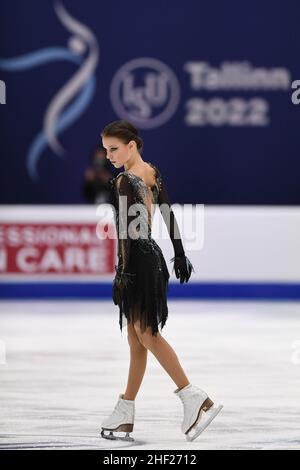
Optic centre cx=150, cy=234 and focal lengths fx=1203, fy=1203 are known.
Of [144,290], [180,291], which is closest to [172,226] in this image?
[144,290]

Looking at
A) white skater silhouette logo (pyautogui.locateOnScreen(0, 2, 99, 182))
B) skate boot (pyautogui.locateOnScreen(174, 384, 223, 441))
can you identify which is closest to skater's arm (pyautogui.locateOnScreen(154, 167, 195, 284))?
skate boot (pyautogui.locateOnScreen(174, 384, 223, 441))

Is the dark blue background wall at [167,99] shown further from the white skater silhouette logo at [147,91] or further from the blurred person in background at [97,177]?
the blurred person in background at [97,177]

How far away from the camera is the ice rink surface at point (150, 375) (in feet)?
18.3

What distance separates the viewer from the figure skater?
17.2 ft

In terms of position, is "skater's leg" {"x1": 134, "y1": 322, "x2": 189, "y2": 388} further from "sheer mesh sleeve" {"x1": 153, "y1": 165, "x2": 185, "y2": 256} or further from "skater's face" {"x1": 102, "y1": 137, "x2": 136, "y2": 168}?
"skater's face" {"x1": 102, "y1": 137, "x2": 136, "y2": 168}

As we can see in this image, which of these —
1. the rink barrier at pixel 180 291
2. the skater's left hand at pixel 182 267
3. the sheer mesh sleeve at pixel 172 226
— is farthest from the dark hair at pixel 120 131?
the rink barrier at pixel 180 291

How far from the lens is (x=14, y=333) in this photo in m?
10.1

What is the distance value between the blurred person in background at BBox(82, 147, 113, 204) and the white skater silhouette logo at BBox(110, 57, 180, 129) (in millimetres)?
1094

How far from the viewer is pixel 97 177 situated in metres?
16.4

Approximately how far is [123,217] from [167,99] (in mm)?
12227

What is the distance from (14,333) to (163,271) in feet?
16.2
